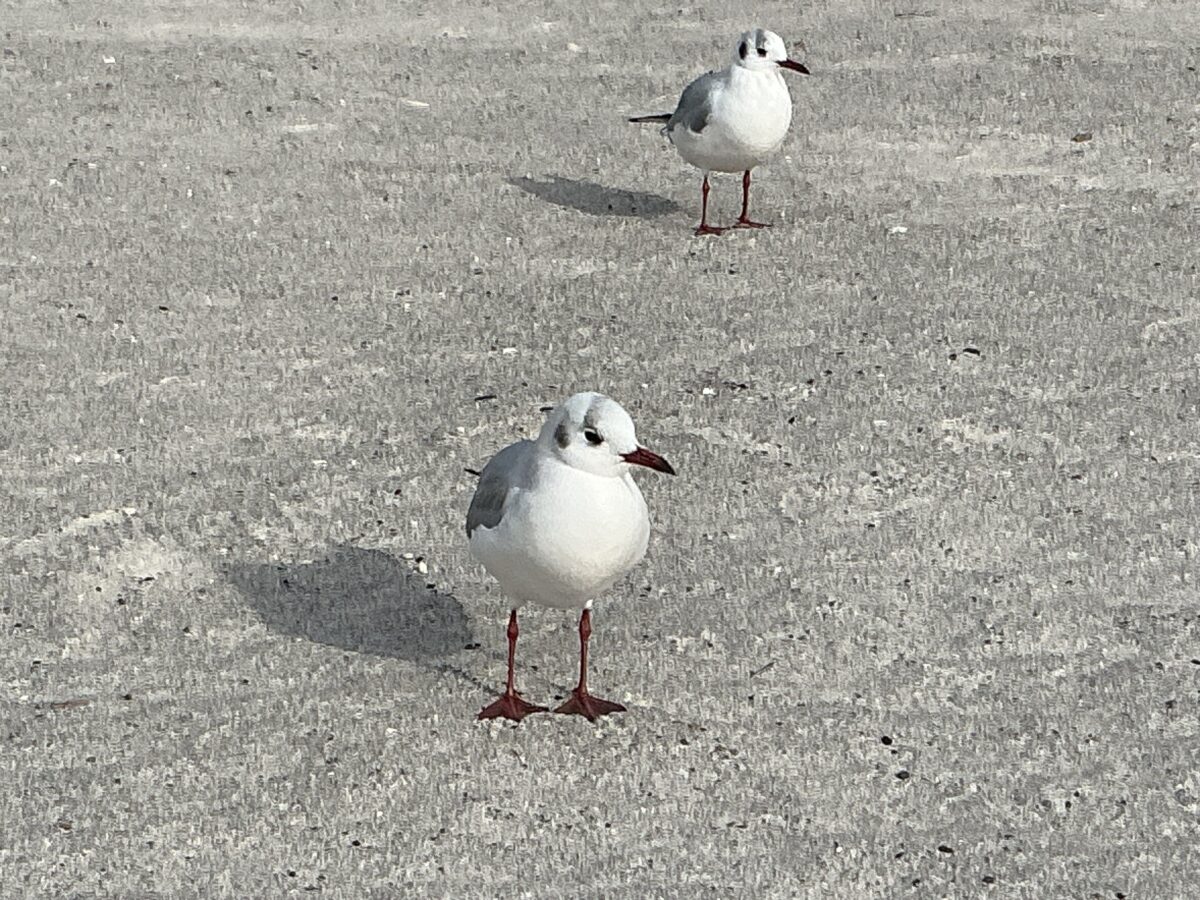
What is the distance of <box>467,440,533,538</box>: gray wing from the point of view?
18.8 ft

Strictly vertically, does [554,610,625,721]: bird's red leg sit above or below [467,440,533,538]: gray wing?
below

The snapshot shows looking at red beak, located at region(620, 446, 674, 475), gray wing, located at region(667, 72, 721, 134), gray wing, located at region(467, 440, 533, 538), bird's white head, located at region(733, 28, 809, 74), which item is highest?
bird's white head, located at region(733, 28, 809, 74)

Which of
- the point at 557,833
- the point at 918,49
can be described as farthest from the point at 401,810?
the point at 918,49

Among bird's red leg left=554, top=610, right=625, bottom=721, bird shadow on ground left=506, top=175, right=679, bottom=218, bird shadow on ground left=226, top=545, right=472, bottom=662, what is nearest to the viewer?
bird's red leg left=554, top=610, right=625, bottom=721

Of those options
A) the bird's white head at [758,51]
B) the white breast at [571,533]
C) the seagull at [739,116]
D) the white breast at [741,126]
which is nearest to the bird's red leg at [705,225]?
the seagull at [739,116]

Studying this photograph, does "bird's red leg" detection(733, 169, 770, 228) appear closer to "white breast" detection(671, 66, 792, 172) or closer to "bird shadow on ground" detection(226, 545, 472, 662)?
"white breast" detection(671, 66, 792, 172)

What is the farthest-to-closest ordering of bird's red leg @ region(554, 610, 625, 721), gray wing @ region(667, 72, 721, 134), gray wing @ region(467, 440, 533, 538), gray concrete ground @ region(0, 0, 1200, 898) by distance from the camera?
gray wing @ region(667, 72, 721, 134)
bird's red leg @ region(554, 610, 625, 721)
gray wing @ region(467, 440, 533, 538)
gray concrete ground @ region(0, 0, 1200, 898)

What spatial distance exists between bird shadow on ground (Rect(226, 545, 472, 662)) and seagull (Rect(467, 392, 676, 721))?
745mm

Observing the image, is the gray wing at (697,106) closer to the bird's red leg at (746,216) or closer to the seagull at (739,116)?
the seagull at (739,116)

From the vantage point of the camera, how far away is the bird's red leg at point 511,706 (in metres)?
5.89

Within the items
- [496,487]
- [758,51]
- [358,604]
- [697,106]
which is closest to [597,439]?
[496,487]

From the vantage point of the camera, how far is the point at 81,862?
207 inches

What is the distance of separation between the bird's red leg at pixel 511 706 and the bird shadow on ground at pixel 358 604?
42 cm

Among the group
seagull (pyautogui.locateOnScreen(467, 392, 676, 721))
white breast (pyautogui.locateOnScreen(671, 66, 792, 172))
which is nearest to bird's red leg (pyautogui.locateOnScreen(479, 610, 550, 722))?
seagull (pyautogui.locateOnScreen(467, 392, 676, 721))
